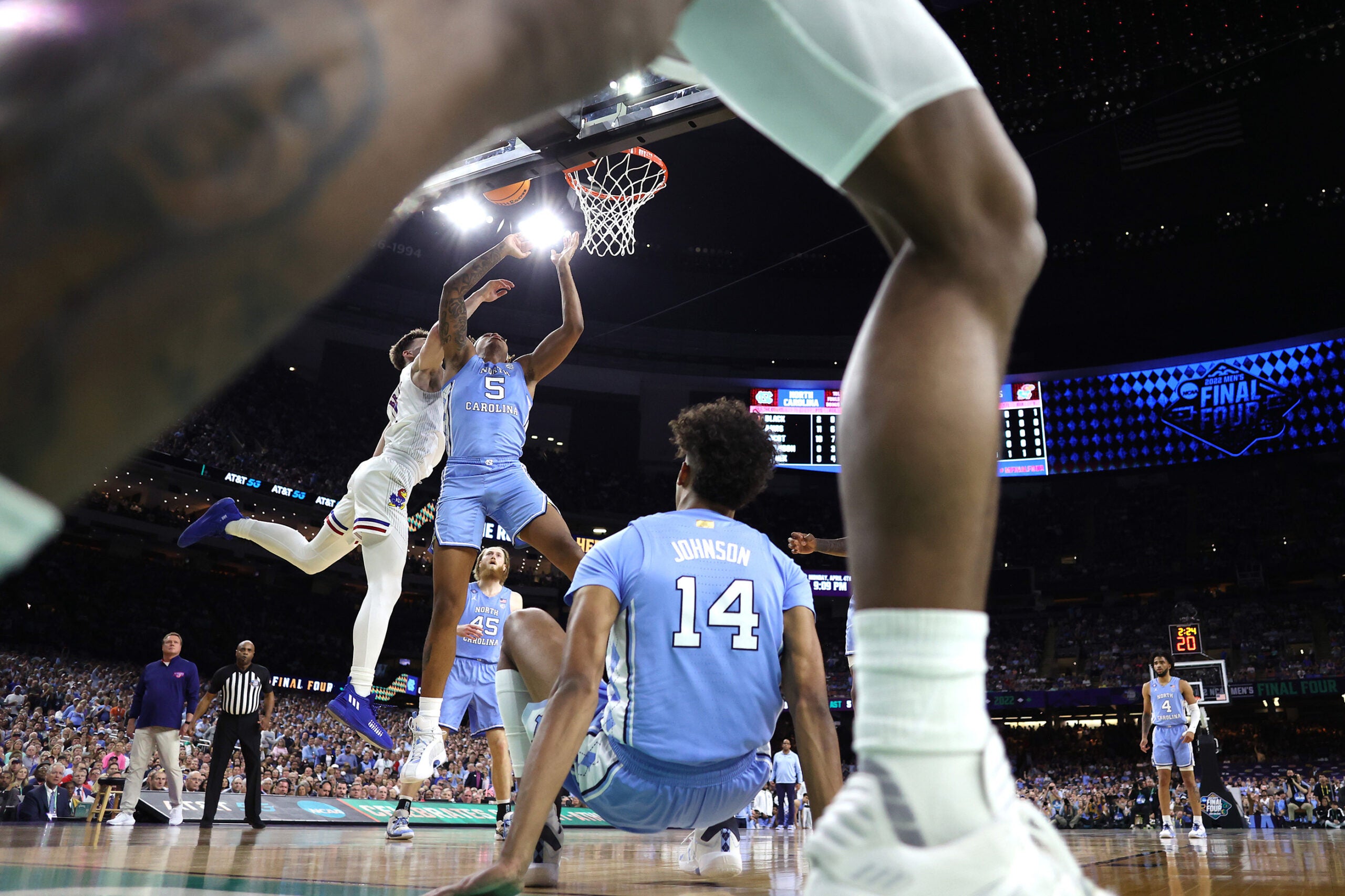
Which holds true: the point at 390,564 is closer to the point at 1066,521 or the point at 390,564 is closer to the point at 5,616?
the point at 5,616

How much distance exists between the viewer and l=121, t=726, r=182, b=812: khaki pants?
26.3ft

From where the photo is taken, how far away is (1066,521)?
27.8 metres

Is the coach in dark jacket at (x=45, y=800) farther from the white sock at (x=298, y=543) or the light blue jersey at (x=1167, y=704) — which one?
the light blue jersey at (x=1167, y=704)

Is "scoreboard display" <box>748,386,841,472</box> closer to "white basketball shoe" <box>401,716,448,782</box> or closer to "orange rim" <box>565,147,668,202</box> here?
"orange rim" <box>565,147,668,202</box>

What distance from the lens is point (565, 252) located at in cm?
491

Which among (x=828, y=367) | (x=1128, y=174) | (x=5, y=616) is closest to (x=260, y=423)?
(x=5, y=616)

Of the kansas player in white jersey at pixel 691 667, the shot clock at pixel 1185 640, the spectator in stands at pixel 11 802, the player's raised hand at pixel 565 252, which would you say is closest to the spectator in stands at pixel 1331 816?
the shot clock at pixel 1185 640

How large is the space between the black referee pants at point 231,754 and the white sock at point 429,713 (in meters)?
4.30

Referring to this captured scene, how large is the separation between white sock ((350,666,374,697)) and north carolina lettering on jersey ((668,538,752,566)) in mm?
2826

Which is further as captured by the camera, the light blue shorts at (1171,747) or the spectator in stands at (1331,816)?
the spectator in stands at (1331,816)

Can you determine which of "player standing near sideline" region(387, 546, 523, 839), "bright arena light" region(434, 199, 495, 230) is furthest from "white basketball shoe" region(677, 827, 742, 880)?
"bright arena light" region(434, 199, 495, 230)

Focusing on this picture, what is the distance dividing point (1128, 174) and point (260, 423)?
2202cm

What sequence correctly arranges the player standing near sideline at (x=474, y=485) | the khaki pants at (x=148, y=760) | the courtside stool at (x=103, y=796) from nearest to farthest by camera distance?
the player standing near sideline at (x=474, y=485) → the khaki pants at (x=148, y=760) → the courtside stool at (x=103, y=796)

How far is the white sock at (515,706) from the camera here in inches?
115
